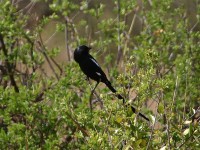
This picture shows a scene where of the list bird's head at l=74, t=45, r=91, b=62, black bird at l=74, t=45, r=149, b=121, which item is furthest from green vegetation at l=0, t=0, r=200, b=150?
bird's head at l=74, t=45, r=91, b=62

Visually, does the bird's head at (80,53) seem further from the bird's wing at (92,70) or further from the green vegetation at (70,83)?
the green vegetation at (70,83)

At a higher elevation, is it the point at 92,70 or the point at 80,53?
the point at 80,53

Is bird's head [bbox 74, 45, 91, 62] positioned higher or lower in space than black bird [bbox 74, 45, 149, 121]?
higher

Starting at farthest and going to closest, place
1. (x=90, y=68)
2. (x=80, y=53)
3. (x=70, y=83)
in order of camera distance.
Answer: (x=70, y=83) → (x=80, y=53) → (x=90, y=68)

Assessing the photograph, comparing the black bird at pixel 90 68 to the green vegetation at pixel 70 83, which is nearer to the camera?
the green vegetation at pixel 70 83

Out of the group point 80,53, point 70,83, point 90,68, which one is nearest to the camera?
point 90,68

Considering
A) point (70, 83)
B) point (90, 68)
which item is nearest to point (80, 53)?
point (90, 68)

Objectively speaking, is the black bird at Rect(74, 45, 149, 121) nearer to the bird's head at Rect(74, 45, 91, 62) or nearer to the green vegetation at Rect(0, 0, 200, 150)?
the bird's head at Rect(74, 45, 91, 62)

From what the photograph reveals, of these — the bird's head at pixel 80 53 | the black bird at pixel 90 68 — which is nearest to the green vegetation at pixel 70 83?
the black bird at pixel 90 68

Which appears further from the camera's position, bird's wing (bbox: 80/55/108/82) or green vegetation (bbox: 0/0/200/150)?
bird's wing (bbox: 80/55/108/82)

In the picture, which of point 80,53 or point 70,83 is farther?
point 70,83

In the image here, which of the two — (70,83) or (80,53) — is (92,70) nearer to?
(80,53)

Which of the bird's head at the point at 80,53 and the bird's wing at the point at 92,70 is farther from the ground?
the bird's head at the point at 80,53

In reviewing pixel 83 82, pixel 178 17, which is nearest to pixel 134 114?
pixel 83 82
